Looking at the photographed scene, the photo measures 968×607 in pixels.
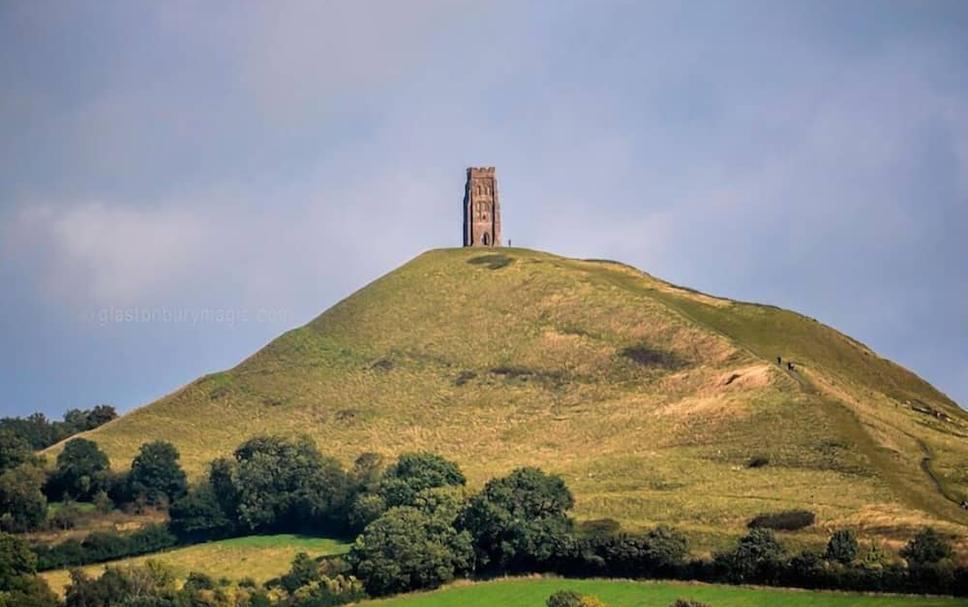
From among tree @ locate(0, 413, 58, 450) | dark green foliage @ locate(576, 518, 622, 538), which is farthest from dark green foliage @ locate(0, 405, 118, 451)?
dark green foliage @ locate(576, 518, 622, 538)

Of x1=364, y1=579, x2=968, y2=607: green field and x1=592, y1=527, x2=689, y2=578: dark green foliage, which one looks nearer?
x1=364, y1=579, x2=968, y2=607: green field

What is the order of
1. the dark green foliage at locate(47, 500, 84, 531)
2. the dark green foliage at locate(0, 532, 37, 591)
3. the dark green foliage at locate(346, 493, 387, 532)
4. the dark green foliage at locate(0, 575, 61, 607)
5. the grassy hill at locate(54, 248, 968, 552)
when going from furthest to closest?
the dark green foliage at locate(47, 500, 84, 531) < the dark green foliage at locate(346, 493, 387, 532) < the grassy hill at locate(54, 248, 968, 552) < the dark green foliage at locate(0, 532, 37, 591) < the dark green foliage at locate(0, 575, 61, 607)

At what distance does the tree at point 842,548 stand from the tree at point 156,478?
6737 centimetres

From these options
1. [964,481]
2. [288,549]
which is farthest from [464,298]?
[964,481]

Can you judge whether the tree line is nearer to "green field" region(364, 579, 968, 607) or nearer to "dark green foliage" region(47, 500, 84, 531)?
"green field" region(364, 579, 968, 607)

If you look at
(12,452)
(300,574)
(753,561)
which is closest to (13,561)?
(300,574)

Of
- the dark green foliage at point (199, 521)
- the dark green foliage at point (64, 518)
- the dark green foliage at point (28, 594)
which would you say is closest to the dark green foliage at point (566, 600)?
the dark green foliage at point (28, 594)

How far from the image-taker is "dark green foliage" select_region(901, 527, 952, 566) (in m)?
101

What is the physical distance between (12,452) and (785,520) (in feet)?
245

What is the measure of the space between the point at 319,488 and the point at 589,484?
76.4ft

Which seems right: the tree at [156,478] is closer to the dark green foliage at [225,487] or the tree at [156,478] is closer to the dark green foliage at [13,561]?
the dark green foliage at [225,487]

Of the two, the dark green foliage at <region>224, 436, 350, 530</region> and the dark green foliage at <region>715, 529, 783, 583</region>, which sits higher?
the dark green foliage at <region>224, 436, 350, 530</region>

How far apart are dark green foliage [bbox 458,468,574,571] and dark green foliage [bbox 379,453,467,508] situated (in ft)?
31.0

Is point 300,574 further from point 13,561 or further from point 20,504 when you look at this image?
point 20,504
